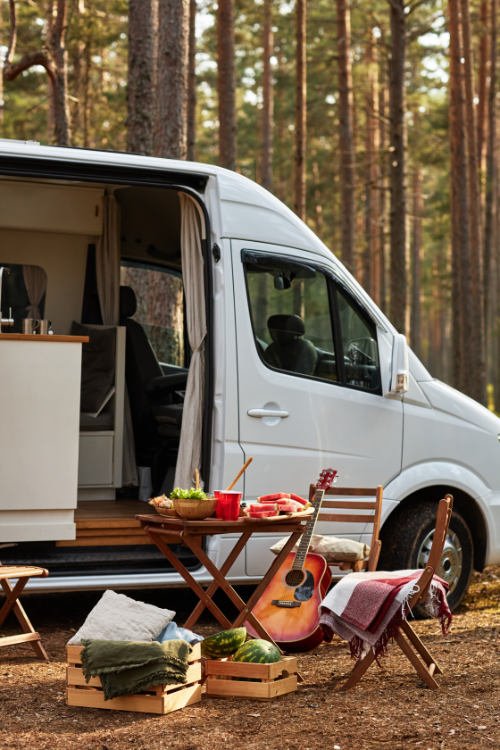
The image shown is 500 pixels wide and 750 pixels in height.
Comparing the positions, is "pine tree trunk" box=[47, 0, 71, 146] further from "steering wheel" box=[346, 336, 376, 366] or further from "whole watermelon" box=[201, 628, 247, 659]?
"whole watermelon" box=[201, 628, 247, 659]

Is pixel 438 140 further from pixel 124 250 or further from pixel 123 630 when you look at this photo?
pixel 123 630

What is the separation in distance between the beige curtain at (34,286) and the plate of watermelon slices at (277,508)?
3.90 metres

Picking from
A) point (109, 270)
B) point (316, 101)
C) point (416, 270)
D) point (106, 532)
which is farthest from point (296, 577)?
point (416, 270)

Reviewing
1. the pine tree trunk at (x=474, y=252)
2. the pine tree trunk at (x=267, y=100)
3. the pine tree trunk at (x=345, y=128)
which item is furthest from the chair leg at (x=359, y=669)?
the pine tree trunk at (x=267, y=100)

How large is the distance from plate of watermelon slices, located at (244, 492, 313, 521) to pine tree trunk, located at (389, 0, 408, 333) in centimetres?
1012

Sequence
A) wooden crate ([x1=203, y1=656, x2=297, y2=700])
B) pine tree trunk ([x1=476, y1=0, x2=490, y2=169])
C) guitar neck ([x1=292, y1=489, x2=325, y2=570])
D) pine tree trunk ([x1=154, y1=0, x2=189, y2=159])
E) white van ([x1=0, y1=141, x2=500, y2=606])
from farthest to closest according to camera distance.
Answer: pine tree trunk ([x1=476, y1=0, x2=490, y2=169]), pine tree trunk ([x1=154, y1=0, x2=189, y2=159]), white van ([x1=0, y1=141, x2=500, y2=606]), guitar neck ([x1=292, y1=489, x2=325, y2=570]), wooden crate ([x1=203, y1=656, x2=297, y2=700])

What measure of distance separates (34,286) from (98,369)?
1052mm

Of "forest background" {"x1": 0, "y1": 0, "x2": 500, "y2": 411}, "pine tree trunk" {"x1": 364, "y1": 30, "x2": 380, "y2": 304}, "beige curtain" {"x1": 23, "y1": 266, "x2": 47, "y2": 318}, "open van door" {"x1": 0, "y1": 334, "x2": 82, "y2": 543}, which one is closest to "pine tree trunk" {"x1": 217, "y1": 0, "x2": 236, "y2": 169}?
"forest background" {"x1": 0, "y1": 0, "x2": 500, "y2": 411}

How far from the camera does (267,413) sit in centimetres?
667

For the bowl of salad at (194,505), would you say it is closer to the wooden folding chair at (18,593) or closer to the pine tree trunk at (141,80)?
the wooden folding chair at (18,593)

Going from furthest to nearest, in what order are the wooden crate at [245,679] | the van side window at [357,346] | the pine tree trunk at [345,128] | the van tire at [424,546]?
the pine tree trunk at [345,128]
the van tire at [424,546]
the van side window at [357,346]
the wooden crate at [245,679]

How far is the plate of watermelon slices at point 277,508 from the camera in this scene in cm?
547

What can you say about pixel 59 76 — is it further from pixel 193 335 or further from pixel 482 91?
pixel 482 91

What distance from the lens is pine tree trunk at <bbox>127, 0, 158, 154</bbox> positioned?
12844 millimetres
